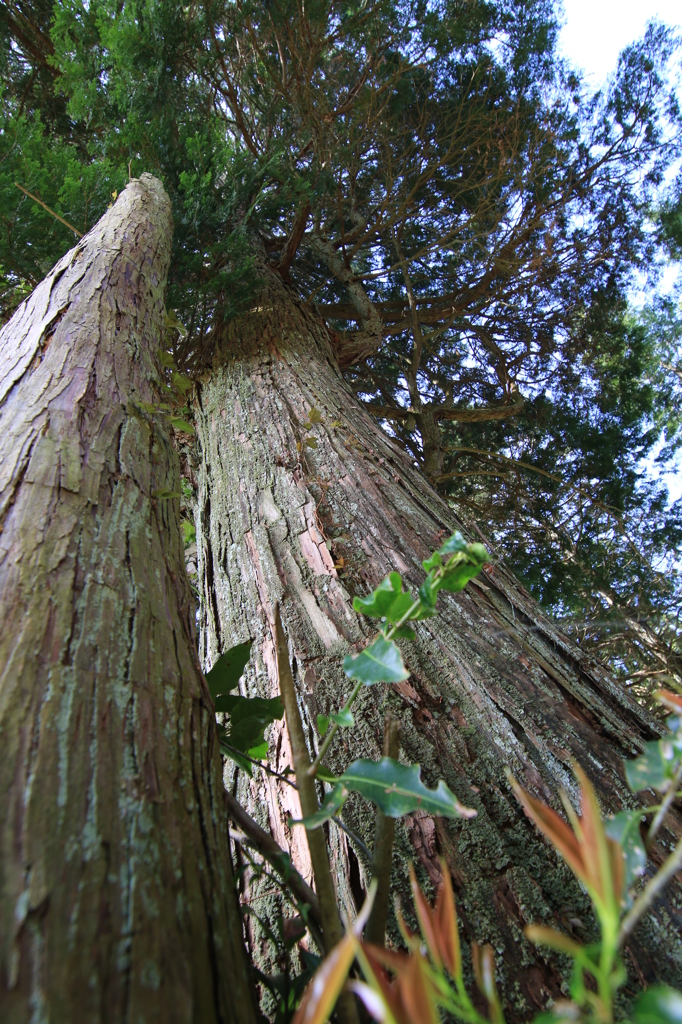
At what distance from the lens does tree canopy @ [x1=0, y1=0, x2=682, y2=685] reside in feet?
11.4

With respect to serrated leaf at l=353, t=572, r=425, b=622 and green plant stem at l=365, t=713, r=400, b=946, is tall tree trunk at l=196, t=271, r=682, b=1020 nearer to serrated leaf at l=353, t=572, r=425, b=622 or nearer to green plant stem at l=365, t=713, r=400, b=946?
green plant stem at l=365, t=713, r=400, b=946

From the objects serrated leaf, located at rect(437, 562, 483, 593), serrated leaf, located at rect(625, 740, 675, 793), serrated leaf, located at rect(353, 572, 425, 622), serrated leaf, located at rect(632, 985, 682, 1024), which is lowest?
serrated leaf, located at rect(632, 985, 682, 1024)

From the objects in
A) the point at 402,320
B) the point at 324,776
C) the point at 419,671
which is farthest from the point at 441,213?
the point at 324,776

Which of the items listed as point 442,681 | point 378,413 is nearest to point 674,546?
point 378,413

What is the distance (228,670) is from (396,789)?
1.17ft

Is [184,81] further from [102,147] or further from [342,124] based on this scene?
[342,124]

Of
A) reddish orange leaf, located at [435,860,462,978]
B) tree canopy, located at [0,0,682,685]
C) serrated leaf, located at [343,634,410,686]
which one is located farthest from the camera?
tree canopy, located at [0,0,682,685]

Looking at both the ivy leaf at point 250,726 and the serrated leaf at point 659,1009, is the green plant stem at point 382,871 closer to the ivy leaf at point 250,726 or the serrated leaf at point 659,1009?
the ivy leaf at point 250,726

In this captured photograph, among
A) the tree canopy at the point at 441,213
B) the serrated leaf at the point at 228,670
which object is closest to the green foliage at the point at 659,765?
the serrated leaf at the point at 228,670

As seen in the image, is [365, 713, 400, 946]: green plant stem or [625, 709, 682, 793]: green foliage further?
[365, 713, 400, 946]: green plant stem

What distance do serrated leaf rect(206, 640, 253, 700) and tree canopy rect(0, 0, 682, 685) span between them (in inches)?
93.1

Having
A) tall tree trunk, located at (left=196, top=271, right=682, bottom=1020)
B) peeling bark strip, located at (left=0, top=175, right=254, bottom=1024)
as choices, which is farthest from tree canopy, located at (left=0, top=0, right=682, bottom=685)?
peeling bark strip, located at (left=0, top=175, right=254, bottom=1024)

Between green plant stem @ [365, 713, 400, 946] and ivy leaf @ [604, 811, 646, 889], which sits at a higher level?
green plant stem @ [365, 713, 400, 946]

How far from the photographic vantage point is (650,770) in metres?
0.50
